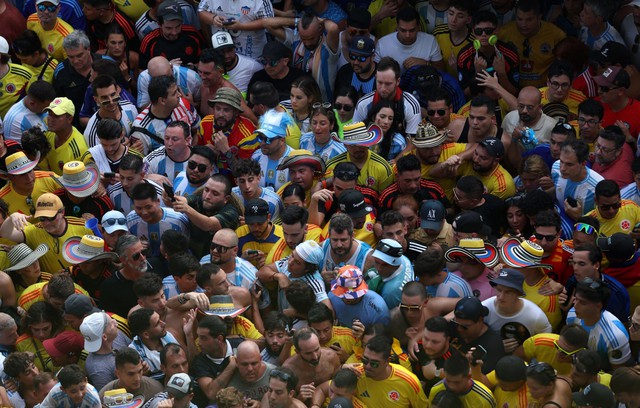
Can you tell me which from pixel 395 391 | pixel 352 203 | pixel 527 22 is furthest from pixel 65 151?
pixel 527 22

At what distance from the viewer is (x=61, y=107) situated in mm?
13438

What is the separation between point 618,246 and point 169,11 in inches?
219

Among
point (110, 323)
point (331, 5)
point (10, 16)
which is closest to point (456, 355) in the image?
point (110, 323)

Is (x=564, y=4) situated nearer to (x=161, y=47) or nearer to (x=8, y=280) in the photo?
(x=161, y=47)

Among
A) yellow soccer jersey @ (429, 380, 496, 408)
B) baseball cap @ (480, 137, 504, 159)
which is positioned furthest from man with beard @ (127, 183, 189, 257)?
yellow soccer jersey @ (429, 380, 496, 408)

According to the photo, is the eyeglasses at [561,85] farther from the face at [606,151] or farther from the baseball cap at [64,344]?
the baseball cap at [64,344]

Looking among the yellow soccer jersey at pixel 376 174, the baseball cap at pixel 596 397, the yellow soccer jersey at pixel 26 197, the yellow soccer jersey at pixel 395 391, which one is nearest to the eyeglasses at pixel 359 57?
the yellow soccer jersey at pixel 376 174

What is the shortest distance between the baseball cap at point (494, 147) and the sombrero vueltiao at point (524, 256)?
151 cm

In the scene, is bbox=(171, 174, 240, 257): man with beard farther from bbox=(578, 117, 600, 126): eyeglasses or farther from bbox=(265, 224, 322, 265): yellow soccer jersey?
bbox=(578, 117, 600, 126): eyeglasses

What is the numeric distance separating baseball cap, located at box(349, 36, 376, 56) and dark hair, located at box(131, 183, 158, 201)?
112 inches

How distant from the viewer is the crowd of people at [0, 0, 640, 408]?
10.8 m

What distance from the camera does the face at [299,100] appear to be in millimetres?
14016

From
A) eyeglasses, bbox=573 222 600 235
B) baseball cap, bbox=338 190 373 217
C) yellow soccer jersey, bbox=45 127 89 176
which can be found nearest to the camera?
eyeglasses, bbox=573 222 600 235

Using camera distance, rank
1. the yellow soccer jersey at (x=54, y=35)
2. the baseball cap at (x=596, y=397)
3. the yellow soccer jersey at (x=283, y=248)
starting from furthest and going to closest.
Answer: the yellow soccer jersey at (x=54, y=35)
the yellow soccer jersey at (x=283, y=248)
the baseball cap at (x=596, y=397)
